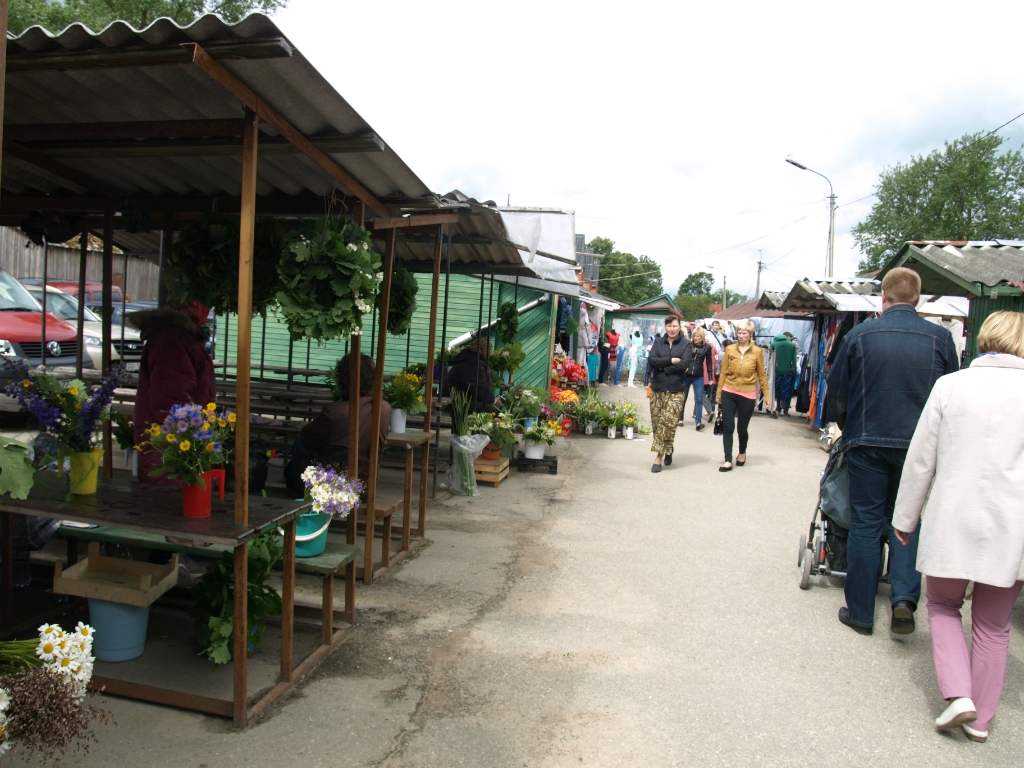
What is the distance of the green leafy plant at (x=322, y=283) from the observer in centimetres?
392

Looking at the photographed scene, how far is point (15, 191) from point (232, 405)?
3239 millimetres

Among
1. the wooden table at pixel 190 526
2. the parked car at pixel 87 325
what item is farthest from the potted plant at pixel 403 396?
the parked car at pixel 87 325

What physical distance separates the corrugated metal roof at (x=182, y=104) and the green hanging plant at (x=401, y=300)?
5.37 feet

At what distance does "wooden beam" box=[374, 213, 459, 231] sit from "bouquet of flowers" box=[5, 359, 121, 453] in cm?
202

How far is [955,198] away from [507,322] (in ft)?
150

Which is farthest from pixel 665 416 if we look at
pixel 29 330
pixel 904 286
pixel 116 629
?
pixel 29 330

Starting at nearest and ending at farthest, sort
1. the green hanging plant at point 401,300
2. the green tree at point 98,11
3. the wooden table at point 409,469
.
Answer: the wooden table at point 409,469
the green hanging plant at point 401,300
the green tree at point 98,11

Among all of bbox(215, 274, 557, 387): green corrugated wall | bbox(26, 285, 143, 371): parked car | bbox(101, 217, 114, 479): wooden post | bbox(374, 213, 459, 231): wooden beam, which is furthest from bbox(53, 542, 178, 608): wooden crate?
bbox(26, 285, 143, 371): parked car

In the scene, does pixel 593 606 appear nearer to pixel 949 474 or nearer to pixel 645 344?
pixel 949 474

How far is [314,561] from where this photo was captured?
4.23 m

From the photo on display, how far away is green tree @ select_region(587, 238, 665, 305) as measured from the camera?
8362 centimetres

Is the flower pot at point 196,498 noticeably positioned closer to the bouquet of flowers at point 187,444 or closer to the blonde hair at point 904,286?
the bouquet of flowers at point 187,444

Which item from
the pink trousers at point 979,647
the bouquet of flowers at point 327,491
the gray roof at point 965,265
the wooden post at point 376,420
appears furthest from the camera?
the gray roof at point 965,265

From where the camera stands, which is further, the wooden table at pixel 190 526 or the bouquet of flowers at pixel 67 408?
the bouquet of flowers at pixel 67 408
